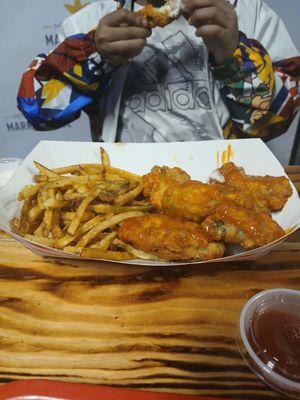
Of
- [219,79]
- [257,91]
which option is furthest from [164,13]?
[257,91]

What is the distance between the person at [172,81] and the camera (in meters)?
2.45

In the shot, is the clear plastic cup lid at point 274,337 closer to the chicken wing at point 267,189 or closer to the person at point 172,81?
the chicken wing at point 267,189

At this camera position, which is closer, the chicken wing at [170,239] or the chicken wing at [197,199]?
the chicken wing at [170,239]

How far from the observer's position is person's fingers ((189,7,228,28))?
213 cm

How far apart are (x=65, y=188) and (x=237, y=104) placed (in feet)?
5.18

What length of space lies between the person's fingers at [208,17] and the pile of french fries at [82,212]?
46.2 inches

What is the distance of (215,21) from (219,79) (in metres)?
0.52

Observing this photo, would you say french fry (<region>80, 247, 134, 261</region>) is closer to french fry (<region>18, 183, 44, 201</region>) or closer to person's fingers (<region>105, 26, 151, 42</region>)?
french fry (<region>18, 183, 44, 201</region>)

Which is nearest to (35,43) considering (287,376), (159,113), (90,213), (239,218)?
(159,113)

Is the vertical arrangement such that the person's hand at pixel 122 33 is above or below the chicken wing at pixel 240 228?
above

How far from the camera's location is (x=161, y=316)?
1244 millimetres

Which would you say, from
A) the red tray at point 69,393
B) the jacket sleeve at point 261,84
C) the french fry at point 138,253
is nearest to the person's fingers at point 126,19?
the jacket sleeve at point 261,84

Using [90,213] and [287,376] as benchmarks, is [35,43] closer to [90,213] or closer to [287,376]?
[90,213]

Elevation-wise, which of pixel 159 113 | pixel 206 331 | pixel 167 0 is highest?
pixel 167 0
